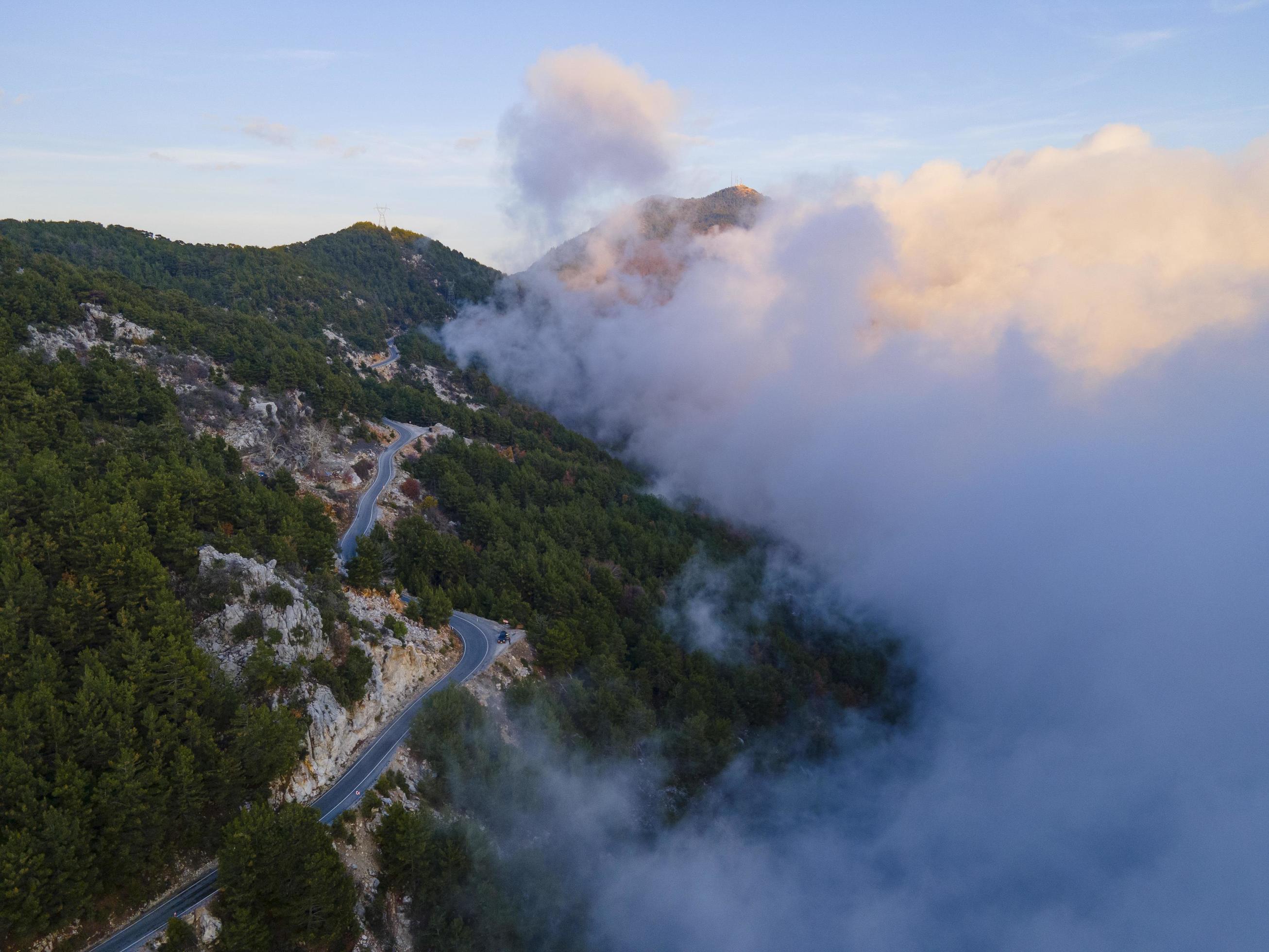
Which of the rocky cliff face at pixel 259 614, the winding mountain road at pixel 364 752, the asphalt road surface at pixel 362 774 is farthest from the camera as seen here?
the rocky cliff face at pixel 259 614

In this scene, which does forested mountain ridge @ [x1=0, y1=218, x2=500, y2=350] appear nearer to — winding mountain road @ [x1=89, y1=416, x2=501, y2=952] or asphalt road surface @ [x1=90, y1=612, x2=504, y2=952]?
winding mountain road @ [x1=89, y1=416, x2=501, y2=952]

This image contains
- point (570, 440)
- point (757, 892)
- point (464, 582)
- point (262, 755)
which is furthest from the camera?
point (570, 440)

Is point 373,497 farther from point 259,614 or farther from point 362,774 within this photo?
point 362,774

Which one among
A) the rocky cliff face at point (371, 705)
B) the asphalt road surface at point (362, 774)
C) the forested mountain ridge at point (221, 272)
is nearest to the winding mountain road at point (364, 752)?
the asphalt road surface at point (362, 774)

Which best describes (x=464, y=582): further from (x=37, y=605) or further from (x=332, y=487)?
(x=37, y=605)

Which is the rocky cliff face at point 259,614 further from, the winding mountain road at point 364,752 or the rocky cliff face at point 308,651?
the winding mountain road at point 364,752

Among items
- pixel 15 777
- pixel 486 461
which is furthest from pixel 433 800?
pixel 486 461

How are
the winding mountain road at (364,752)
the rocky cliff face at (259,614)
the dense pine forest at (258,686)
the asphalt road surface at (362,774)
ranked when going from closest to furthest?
1. the asphalt road surface at (362,774)
2. the winding mountain road at (364,752)
3. the dense pine forest at (258,686)
4. the rocky cliff face at (259,614)

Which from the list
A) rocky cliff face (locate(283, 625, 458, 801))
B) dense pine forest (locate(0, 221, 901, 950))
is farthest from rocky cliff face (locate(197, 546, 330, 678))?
rocky cliff face (locate(283, 625, 458, 801))
